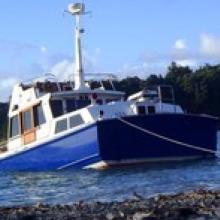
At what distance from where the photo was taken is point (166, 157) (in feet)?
113

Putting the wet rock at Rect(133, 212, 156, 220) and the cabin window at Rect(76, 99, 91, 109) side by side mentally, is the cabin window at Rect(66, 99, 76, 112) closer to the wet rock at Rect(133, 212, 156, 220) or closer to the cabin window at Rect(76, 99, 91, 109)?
the cabin window at Rect(76, 99, 91, 109)

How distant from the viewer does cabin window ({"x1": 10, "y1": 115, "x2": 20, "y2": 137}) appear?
40.3 m

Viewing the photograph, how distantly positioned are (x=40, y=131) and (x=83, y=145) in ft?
13.0

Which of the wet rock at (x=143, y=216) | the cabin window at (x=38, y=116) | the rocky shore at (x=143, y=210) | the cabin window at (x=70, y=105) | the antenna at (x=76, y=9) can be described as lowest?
the rocky shore at (x=143, y=210)

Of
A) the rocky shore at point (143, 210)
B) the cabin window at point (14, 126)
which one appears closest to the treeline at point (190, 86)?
the cabin window at point (14, 126)

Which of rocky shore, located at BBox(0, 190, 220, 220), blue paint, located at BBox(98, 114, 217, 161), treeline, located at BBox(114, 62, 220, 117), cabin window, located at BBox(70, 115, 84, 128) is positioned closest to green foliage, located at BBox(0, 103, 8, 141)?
treeline, located at BBox(114, 62, 220, 117)

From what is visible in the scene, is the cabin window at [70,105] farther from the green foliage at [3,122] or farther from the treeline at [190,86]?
the treeline at [190,86]

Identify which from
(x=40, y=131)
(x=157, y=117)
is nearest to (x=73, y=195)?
(x=157, y=117)

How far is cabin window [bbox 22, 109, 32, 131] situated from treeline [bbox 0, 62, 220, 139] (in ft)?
142

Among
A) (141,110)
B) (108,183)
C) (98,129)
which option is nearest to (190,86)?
(141,110)

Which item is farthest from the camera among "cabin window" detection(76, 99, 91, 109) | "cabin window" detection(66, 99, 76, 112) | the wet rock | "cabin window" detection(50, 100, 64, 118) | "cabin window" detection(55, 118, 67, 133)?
"cabin window" detection(76, 99, 91, 109)

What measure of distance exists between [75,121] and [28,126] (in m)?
5.00

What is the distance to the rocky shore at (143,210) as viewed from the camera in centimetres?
1467

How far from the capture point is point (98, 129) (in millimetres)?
32938
